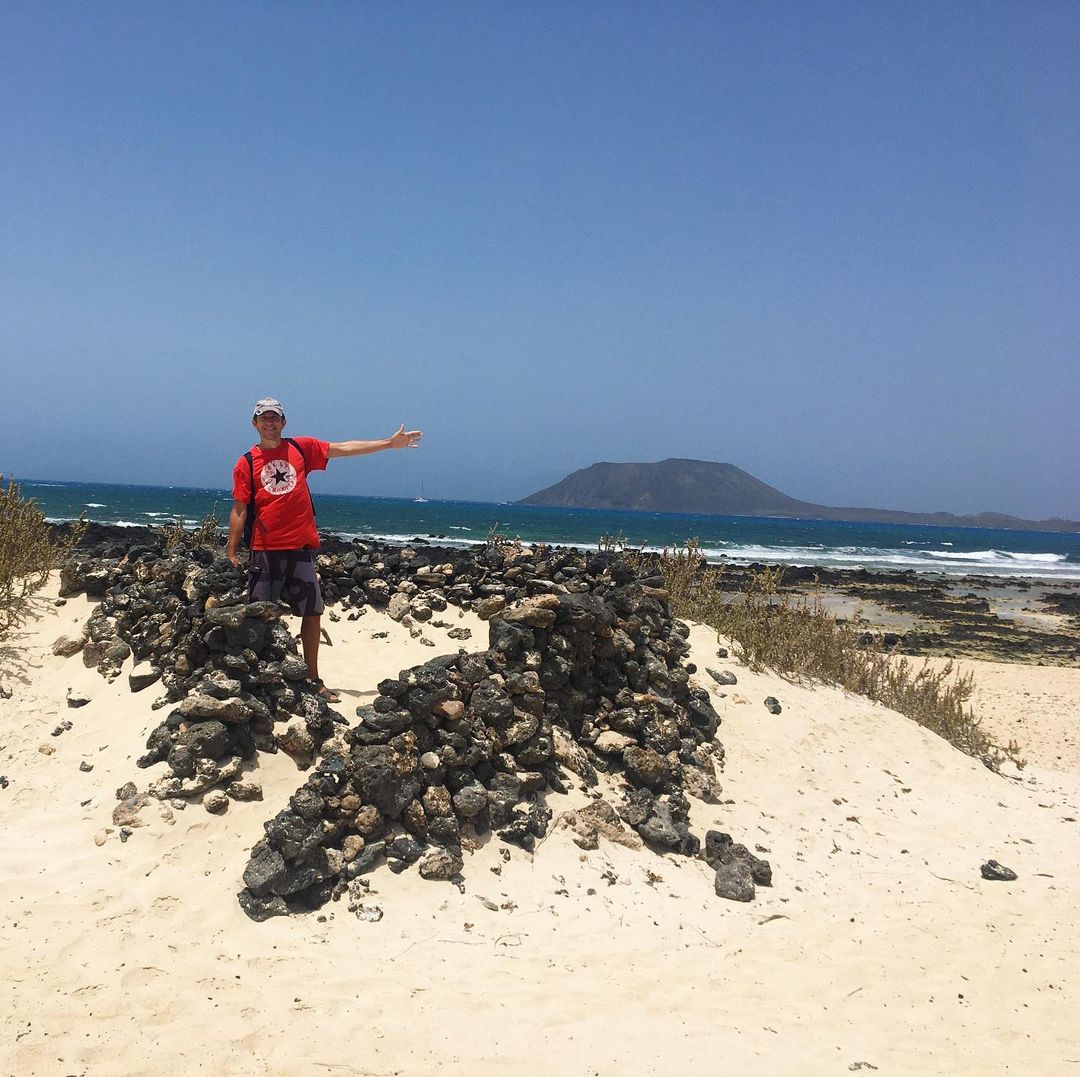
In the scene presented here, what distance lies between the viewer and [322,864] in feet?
14.4

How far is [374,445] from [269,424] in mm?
857

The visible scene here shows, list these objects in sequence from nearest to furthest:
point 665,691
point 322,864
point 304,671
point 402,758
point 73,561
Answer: point 322,864
point 402,758
point 304,671
point 665,691
point 73,561

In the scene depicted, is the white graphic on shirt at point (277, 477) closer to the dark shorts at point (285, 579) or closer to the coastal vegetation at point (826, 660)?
the dark shorts at point (285, 579)

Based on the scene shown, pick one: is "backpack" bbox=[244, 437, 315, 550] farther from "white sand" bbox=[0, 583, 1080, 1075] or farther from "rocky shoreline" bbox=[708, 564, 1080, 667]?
"rocky shoreline" bbox=[708, 564, 1080, 667]

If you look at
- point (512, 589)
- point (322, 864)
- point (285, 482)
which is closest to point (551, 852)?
point (322, 864)

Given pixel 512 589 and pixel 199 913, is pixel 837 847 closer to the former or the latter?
pixel 512 589

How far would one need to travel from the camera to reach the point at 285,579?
18.5ft

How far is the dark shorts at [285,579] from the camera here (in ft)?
18.3

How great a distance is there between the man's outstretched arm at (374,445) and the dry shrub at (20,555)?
390cm

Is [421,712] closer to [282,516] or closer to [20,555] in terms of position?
[282,516]

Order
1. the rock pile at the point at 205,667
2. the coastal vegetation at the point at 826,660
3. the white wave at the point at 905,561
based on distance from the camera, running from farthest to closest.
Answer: the white wave at the point at 905,561 → the coastal vegetation at the point at 826,660 → the rock pile at the point at 205,667

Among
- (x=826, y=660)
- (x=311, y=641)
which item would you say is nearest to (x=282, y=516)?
(x=311, y=641)

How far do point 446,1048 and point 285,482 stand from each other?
3834mm

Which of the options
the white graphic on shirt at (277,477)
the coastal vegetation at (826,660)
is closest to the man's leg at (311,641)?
the white graphic on shirt at (277,477)
